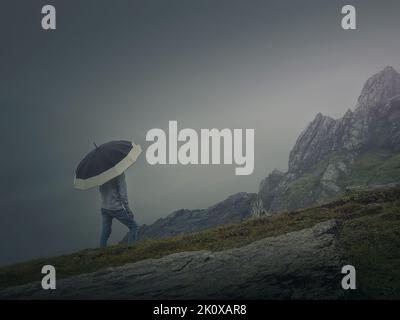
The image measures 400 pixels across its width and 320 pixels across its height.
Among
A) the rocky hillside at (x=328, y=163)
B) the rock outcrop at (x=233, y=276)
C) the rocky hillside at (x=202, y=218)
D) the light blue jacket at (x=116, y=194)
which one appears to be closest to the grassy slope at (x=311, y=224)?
the rock outcrop at (x=233, y=276)

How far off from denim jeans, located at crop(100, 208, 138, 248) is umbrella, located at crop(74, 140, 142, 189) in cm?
197

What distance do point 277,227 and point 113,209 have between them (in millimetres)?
8169

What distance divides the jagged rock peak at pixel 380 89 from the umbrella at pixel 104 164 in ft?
420

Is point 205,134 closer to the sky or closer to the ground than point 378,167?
closer to the sky

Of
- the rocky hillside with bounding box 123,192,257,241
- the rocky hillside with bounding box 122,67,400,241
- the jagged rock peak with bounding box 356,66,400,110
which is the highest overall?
the jagged rock peak with bounding box 356,66,400,110

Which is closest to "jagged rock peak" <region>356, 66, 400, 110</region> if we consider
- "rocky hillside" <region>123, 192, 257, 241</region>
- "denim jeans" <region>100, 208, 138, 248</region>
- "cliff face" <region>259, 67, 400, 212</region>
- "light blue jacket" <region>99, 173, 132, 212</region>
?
"cliff face" <region>259, 67, 400, 212</region>

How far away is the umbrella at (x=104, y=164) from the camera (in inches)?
850

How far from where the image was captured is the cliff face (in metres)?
120

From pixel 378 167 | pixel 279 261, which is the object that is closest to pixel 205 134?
pixel 279 261

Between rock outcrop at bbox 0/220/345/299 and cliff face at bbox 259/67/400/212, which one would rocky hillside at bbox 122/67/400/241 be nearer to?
cliff face at bbox 259/67/400/212
